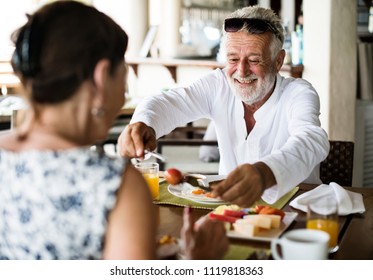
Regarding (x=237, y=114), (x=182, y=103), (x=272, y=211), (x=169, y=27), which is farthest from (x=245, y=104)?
(x=169, y=27)

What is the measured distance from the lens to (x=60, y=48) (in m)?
1.07

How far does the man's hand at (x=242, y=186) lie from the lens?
1.52 m

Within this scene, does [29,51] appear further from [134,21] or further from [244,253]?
[134,21]

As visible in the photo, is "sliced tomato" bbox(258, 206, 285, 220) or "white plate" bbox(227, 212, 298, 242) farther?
"sliced tomato" bbox(258, 206, 285, 220)

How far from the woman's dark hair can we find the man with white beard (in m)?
1.00

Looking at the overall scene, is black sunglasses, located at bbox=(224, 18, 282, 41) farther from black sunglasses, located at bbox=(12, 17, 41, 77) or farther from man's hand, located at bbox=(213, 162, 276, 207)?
black sunglasses, located at bbox=(12, 17, 41, 77)

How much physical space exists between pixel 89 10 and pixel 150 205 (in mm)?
408

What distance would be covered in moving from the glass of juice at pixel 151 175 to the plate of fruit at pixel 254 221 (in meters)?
0.30

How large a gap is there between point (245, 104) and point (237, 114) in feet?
0.20

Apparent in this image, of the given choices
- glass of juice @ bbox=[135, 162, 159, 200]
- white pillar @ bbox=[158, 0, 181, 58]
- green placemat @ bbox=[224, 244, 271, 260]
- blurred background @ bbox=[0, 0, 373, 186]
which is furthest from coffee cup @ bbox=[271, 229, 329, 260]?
white pillar @ bbox=[158, 0, 181, 58]

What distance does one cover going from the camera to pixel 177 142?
376 centimetres

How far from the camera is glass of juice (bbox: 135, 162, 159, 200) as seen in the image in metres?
2.00

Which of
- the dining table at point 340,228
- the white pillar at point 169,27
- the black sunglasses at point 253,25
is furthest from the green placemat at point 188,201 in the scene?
the white pillar at point 169,27
